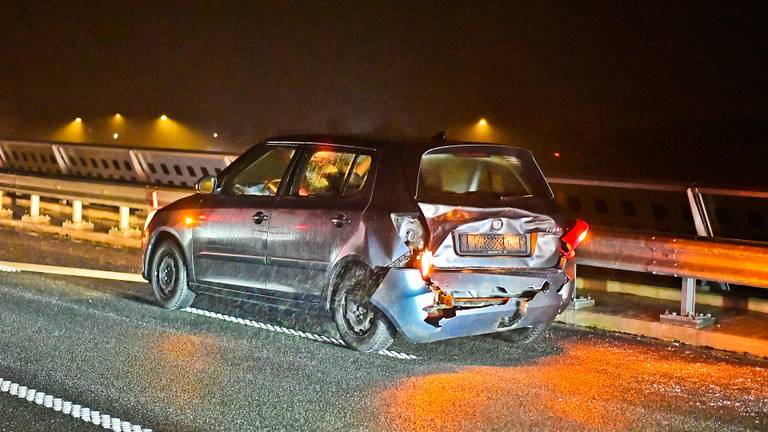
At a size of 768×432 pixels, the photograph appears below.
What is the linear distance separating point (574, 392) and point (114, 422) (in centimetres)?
295

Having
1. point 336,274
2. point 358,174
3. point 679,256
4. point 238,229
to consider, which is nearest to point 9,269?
point 238,229

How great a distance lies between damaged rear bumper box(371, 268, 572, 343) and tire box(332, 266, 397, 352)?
0.28 metres

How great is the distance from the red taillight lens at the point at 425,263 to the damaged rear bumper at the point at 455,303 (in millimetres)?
41

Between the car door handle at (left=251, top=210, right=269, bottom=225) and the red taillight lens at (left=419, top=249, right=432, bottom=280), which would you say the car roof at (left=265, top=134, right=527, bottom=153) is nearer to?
the car door handle at (left=251, top=210, right=269, bottom=225)

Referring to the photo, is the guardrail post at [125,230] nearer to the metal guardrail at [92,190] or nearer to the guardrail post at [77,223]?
the metal guardrail at [92,190]

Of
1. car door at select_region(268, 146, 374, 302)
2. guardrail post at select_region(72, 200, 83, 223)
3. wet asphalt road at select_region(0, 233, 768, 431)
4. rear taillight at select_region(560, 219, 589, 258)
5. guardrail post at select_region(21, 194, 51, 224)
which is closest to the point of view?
wet asphalt road at select_region(0, 233, 768, 431)

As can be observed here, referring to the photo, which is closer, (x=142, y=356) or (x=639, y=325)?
(x=142, y=356)

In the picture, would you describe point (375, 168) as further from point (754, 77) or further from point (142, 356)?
point (754, 77)

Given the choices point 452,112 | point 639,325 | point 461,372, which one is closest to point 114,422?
point 461,372

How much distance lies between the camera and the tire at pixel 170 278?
1012 cm

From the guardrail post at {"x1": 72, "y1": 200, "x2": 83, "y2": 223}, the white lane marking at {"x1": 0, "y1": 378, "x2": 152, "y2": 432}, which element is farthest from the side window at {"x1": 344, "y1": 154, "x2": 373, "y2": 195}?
the guardrail post at {"x1": 72, "y1": 200, "x2": 83, "y2": 223}

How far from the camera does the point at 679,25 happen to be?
59500mm

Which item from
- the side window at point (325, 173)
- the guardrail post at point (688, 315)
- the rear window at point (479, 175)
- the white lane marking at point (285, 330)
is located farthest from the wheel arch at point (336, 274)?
the guardrail post at point (688, 315)

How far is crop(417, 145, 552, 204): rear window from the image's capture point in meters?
8.27
